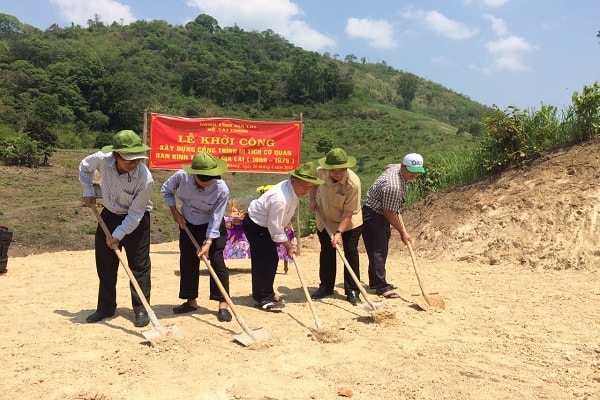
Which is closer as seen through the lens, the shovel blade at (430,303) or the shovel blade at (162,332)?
the shovel blade at (162,332)

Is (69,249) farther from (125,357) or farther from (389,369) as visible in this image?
(389,369)

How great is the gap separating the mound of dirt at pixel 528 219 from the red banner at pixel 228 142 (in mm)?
2388

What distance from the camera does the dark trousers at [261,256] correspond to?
4.53m

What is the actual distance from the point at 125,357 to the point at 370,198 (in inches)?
108

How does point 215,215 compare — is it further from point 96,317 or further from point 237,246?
point 237,246

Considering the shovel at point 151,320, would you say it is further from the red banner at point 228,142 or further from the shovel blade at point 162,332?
the red banner at point 228,142

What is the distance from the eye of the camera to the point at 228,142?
774cm

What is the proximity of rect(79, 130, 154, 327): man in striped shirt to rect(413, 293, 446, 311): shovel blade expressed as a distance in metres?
2.45

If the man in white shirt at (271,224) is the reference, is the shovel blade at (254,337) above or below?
below

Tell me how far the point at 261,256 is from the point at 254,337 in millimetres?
966

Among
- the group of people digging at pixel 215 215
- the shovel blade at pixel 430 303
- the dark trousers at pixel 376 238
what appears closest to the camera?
the group of people digging at pixel 215 215

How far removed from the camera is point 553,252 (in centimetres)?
643

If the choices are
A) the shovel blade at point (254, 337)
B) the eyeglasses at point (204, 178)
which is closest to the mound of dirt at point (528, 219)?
the shovel blade at point (254, 337)

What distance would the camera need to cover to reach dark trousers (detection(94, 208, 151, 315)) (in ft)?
13.5
